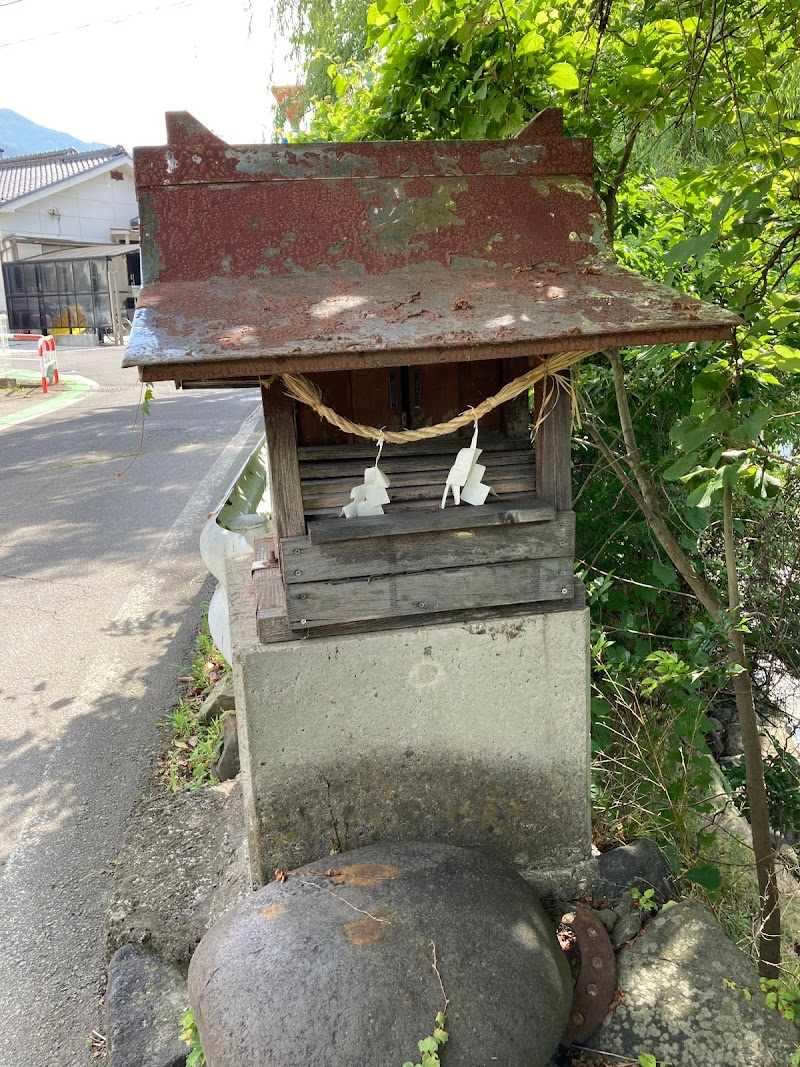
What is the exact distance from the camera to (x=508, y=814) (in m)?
3.16

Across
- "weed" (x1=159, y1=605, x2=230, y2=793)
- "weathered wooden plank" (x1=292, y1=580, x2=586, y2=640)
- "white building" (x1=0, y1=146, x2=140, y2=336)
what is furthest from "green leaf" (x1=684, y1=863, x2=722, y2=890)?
"white building" (x1=0, y1=146, x2=140, y2=336)

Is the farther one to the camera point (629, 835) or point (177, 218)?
point (629, 835)

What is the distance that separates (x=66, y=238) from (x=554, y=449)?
34531 millimetres

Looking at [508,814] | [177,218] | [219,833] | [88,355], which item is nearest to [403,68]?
[177,218]

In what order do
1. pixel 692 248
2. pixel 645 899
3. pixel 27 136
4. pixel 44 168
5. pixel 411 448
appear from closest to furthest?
pixel 692 248 < pixel 411 448 < pixel 645 899 < pixel 44 168 < pixel 27 136

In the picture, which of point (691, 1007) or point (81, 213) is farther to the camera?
point (81, 213)

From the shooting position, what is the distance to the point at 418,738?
3.04 meters

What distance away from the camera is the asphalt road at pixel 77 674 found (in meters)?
3.44

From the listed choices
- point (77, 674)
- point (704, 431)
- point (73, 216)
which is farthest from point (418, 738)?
point (73, 216)

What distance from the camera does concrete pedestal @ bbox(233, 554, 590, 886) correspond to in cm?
293

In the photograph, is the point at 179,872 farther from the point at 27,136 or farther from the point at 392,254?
the point at 27,136

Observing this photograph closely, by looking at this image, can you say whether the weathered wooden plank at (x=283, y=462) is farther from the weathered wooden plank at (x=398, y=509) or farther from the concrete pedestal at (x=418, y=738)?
the concrete pedestal at (x=418, y=738)

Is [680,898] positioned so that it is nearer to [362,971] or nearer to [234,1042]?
[362,971]

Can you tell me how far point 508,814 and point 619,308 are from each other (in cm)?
190
